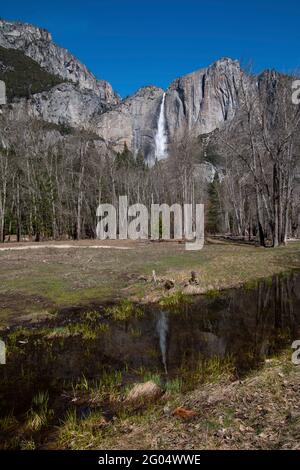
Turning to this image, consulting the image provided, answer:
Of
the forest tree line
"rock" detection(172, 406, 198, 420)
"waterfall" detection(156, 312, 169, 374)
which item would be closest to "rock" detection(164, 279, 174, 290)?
"waterfall" detection(156, 312, 169, 374)

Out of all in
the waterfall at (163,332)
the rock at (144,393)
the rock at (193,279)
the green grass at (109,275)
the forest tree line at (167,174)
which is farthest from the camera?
the forest tree line at (167,174)

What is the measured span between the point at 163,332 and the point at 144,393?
423 cm

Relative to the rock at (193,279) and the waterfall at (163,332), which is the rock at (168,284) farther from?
the waterfall at (163,332)

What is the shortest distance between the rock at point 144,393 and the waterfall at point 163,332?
0.97 metres

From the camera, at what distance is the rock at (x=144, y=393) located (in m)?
6.92

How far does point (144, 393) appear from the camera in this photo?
707 centimetres

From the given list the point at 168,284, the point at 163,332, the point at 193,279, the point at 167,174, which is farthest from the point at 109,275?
the point at 167,174

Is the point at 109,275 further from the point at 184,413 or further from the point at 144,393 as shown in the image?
the point at 184,413

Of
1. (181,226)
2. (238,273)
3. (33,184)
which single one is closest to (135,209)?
(181,226)

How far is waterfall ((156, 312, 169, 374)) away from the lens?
30.2ft

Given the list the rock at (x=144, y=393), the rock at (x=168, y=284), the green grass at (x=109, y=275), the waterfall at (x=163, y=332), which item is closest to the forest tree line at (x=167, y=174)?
the green grass at (x=109, y=275)

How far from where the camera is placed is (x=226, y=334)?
1075 cm

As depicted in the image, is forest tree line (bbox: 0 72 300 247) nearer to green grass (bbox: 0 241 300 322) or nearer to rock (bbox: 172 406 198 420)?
green grass (bbox: 0 241 300 322)
